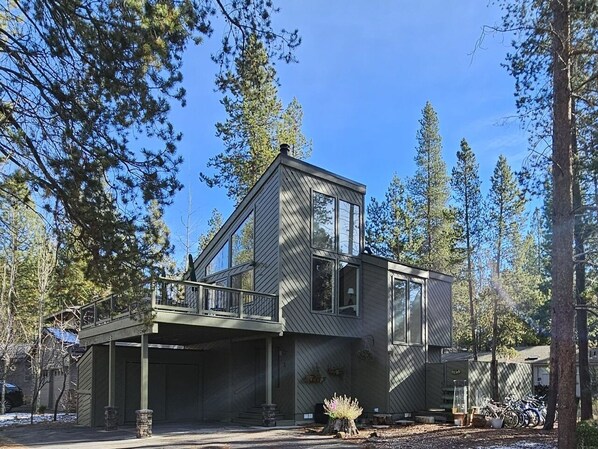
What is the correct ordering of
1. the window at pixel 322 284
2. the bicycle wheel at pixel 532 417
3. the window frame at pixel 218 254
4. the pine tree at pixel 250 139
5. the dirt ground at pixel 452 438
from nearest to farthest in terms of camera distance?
the dirt ground at pixel 452 438 → the bicycle wheel at pixel 532 417 → the window at pixel 322 284 → the window frame at pixel 218 254 → the pine tree at pixel 250 139

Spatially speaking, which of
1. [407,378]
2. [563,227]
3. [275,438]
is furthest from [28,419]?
[563,227]

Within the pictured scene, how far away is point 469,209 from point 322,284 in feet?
39.9

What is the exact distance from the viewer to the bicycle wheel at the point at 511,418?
14016 millimetres

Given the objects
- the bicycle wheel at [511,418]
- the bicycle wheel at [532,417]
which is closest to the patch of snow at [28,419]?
the bicycle wheel at [511,418]

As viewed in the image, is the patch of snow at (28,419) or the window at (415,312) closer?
the window at (415,312)

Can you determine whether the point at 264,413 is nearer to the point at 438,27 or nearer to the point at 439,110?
the point at 438,27

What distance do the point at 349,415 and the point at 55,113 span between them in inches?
366

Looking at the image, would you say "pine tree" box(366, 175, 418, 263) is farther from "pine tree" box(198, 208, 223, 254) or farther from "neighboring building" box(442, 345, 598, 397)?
"pine tree" box(198, 208, 223, 254)

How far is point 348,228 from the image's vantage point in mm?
Answer: 17375

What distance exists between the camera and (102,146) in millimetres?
7066

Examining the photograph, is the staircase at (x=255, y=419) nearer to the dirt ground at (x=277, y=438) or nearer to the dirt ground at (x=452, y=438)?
the dirt ground at (x=277, y=438)

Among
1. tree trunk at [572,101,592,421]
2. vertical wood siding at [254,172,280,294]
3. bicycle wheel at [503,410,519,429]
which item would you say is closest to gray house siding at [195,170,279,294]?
vertical wood siding at [254,172,280,294]

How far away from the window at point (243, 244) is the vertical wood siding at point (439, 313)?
595cm

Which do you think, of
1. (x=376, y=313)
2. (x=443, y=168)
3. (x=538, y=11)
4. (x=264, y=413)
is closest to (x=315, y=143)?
(x=443, y=168)
